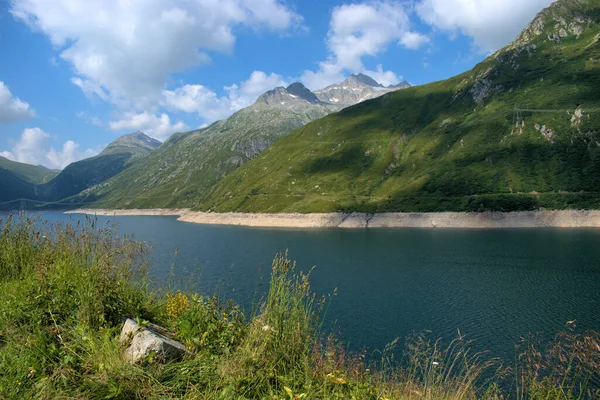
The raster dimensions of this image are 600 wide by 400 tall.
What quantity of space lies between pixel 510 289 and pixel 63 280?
5095 centimetres

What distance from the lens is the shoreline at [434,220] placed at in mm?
109669

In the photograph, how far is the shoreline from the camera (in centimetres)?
10967

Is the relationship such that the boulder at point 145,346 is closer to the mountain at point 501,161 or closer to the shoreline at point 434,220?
the shoreline at point 434,220

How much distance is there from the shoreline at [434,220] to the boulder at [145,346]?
124181mm

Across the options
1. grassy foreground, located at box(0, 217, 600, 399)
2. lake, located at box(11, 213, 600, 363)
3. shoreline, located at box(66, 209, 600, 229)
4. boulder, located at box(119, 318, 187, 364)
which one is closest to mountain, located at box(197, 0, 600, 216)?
shoreline, located at box(66, 209, 600, 229)

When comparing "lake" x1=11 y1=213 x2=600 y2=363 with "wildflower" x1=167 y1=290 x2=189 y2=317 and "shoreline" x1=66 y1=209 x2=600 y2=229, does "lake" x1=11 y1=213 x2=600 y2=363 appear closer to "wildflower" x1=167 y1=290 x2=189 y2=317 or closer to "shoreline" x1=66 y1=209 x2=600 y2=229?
"wildflower" x1=167 y1=290 x2=189 y2=317

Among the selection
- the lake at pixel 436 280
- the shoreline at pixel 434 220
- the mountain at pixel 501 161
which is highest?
the mountain at pixel 501 161

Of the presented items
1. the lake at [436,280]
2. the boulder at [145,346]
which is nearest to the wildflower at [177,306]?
the lake at [436,280]

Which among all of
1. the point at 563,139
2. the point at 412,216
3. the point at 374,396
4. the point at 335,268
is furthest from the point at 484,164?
the point at 374,396

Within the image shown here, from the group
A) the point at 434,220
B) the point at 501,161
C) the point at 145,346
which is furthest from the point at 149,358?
the point at 501,161

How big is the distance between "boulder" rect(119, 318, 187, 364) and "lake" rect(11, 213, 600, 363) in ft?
7.95

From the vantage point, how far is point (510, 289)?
1790 inches

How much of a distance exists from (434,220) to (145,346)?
130 metres

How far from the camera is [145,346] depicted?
5.18 m
